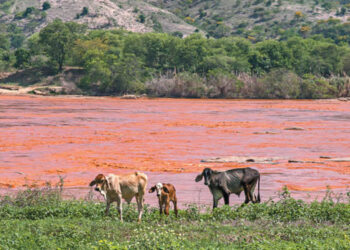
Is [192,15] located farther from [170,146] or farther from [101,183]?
[101,183]

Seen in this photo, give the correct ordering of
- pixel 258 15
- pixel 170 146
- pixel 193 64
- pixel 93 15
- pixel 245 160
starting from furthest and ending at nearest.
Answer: pixel 258 15
pixel 93 15
pixel 193 64
pixel 170 146
pixel 245 160

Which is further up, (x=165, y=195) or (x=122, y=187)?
(x=122, y=187)

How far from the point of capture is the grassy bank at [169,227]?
9.28 m

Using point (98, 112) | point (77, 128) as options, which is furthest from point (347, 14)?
point (77, 128)

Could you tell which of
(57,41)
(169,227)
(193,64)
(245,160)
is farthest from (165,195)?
(57,41)

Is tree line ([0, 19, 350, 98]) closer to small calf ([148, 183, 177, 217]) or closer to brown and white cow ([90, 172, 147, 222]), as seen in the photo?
small calf ([148, 183, 177, 217])

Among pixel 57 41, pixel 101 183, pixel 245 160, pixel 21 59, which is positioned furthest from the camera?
pixel 21 59

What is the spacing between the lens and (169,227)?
10.6m

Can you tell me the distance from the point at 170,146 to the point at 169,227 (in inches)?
613

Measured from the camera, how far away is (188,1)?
190250 millimetres

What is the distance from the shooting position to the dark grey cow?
40.0ft

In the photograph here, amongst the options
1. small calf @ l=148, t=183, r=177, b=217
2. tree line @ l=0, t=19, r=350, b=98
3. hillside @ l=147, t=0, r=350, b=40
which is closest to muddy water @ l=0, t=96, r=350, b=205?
small calf @ l=148, t=183, r=177, b=217

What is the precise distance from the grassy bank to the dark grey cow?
0.39 m

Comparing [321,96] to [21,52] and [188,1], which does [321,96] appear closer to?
[21,52]
